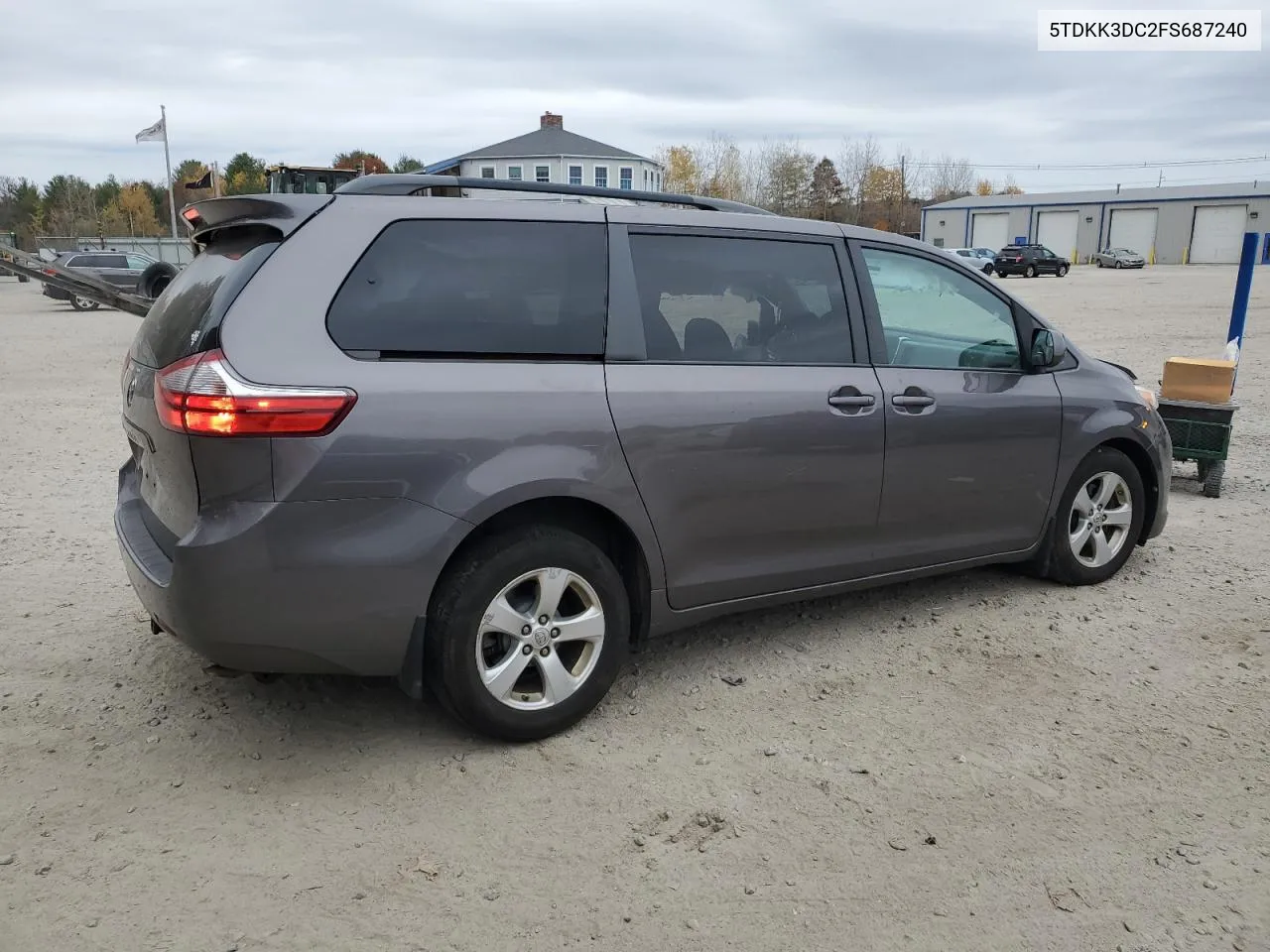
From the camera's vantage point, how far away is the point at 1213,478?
278 inches

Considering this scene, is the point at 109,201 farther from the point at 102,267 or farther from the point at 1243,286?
the point at 1243,286

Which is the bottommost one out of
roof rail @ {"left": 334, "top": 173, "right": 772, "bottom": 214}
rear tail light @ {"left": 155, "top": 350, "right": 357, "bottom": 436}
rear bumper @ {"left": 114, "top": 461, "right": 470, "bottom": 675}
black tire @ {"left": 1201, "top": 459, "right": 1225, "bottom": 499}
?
black tire @ {"left": 1201, "top": 459, "right": 1225, "bottom": 499}

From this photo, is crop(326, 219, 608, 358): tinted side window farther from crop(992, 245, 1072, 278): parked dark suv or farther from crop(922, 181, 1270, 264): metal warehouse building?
crop(922, 181, 1270, 264): metal warehouse building

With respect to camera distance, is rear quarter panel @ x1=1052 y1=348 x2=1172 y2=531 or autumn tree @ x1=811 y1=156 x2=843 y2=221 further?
autumn tree @ x1=811 y1=156 x2=843 y2=221

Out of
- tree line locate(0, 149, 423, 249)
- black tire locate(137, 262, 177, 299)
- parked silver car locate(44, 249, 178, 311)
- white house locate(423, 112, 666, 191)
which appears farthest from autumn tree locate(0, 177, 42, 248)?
black tire locate(137, 262, 177, 299)

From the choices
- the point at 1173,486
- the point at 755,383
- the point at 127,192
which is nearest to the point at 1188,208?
the point at 1173,486

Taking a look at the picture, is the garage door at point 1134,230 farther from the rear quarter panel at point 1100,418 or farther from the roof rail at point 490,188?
the roof rail at point 490,188

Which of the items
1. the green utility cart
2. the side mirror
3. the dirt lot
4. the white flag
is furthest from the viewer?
the white flag

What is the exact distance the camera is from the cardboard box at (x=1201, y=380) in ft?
22.7

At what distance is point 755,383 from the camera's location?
387cm

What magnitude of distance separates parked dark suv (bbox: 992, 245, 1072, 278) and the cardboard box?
45.7 m

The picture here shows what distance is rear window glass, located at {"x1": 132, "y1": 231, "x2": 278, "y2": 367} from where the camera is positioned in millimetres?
3101

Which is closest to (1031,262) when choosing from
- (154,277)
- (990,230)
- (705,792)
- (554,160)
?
(554,160)

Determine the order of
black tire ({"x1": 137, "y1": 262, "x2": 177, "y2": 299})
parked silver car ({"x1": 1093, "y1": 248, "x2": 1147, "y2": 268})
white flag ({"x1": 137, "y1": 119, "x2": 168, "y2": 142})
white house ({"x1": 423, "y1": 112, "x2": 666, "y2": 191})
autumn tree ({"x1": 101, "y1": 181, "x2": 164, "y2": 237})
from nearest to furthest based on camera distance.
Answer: black tire ({"x1": 137, "y1": 262, "x2": 177, "y2": 299}), white flag ({"x1": 137, "y1": 119, "x2": 168, "y2": 142}), parked silver car ({"x1": 1093, "y1": 248, "x2": 1147, "y2": 268}), white house ({"x1": 423, "y1": 112, "x2": 666, "y2": 191}), autumn tree ({"x1": 101, "y1": 181, "x2": 164, "y2": 237})
